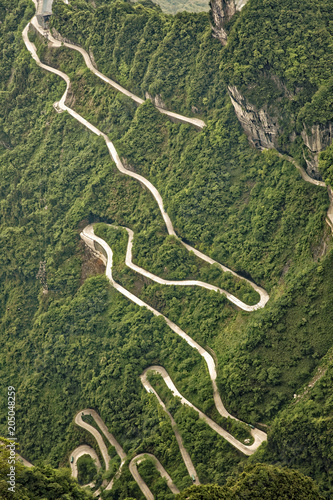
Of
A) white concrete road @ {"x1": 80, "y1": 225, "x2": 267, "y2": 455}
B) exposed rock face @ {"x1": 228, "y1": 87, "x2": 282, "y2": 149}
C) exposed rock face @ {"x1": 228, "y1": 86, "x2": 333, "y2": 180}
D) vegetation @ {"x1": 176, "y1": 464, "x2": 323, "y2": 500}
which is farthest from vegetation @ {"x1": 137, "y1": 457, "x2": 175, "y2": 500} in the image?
exposed rock face @ {"x1": 228, "y1": 87, "x2": 282, "y2": 149}

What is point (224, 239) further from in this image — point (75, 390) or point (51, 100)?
point (51, 100)

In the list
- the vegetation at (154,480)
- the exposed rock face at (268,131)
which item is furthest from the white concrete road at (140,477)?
the exposed rock face at (268,131)

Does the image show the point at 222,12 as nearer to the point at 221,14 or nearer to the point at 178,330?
the point at 221,14

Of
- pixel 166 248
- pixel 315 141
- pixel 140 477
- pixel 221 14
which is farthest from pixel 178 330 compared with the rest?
pixel 221 14

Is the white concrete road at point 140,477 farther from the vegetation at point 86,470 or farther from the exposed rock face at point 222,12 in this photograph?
the exposed rock face at point 222,12

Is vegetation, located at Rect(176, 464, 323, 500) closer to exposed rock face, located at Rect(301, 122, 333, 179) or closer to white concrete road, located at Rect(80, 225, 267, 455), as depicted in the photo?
white concrete road, located at Rect(80, 225, 267, 455)
